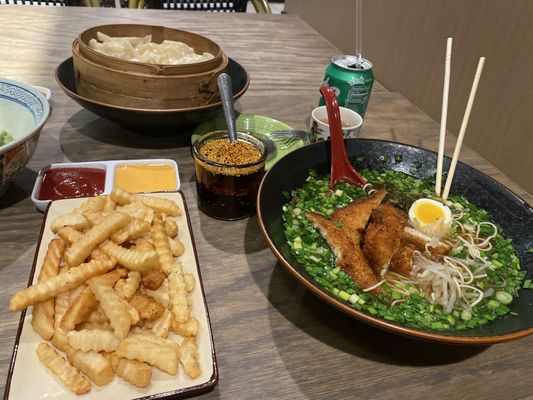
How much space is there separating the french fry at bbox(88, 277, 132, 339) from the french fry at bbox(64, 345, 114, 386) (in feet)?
0.21

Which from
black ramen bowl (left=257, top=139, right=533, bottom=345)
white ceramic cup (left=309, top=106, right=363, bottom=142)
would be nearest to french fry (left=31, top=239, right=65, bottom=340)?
black ramen bowl (left=257, top=139, right=533, bottom=345)

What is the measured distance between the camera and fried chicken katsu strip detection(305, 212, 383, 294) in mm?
1137

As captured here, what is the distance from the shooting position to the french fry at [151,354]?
875mm

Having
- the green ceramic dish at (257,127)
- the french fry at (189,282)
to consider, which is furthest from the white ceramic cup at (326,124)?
the french fry at (189,282)

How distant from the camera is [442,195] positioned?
1503 mm

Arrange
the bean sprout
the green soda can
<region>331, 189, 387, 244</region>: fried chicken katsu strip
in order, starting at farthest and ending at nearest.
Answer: the green soda can
<region>331, 189, 387, 244</region>: fried chicken katsu strip
the bean sprout

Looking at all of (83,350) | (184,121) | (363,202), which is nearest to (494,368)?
(363,202)

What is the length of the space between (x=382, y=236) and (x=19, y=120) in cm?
127

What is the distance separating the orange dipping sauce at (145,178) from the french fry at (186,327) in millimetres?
590

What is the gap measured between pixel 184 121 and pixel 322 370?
3.50 ft

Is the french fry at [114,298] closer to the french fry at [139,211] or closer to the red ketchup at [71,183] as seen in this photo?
the french fry at [139,211]

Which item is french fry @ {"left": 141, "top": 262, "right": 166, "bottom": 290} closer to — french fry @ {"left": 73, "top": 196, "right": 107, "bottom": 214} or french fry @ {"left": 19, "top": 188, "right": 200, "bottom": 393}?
french fry @ {"left": 19, "top": 188, "right": 200, "bottom": 393}

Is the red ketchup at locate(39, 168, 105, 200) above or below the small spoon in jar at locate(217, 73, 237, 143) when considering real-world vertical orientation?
below

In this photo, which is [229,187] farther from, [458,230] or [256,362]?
[458,230]
